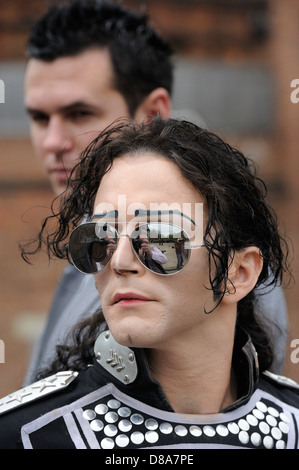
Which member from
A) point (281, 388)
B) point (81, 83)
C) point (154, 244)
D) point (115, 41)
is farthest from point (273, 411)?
point (115, 41)

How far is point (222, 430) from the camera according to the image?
1.80 meters

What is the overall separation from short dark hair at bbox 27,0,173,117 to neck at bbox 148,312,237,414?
148cm

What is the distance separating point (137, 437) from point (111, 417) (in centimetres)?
8

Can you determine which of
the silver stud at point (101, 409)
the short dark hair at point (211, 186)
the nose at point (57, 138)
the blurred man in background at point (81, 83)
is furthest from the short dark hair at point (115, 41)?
the silver stud at point (101, 409)

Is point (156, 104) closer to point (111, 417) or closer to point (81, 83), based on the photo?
point (81, 83)

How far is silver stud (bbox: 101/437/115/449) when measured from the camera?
1720mm

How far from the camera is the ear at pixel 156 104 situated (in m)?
3.16

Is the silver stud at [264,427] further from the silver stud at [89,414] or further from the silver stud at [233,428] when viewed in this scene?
the silver stud at [89,414]

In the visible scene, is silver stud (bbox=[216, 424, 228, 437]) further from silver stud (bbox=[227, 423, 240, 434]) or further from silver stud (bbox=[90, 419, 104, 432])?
silver stud (bbox=[90, 419, 104, 432])

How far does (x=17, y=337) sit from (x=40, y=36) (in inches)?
129

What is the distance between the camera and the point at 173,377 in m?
1.82

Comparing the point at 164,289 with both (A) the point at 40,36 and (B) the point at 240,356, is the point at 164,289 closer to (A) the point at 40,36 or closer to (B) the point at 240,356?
(B) the point at 240,356

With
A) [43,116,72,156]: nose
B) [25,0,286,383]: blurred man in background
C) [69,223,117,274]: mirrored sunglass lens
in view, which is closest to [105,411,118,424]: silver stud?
[69,223,117,274]: mirrored sunglass lens
